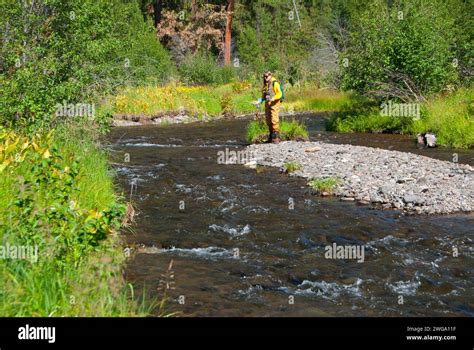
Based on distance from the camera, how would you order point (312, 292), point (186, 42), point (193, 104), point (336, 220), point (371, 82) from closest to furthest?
point (312, 292) → point (336, 220) → point (371, 82) → point (193, 104) → point (186, 42)

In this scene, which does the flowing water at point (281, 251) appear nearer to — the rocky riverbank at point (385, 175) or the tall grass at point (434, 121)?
the rocky riverbank at point (385, 175)

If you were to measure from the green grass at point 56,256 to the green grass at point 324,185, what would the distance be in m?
5.66

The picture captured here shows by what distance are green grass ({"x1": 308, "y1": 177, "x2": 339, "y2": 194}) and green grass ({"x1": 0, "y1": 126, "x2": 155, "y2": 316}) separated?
566 cm

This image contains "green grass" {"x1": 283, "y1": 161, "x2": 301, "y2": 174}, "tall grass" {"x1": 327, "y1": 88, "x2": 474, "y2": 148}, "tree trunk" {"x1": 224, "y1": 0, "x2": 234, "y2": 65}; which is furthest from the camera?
"tree trunk" {"x1": 224, "y1": 0, "x2": 234, "y2": 65}

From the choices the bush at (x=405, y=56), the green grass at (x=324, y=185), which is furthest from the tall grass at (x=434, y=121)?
the green grass at (x=324, y=185)

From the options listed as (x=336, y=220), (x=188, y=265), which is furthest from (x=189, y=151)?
(x=188, y=265)

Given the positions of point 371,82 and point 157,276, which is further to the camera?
point 371,82

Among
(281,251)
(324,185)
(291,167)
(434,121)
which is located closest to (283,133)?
(291,167)

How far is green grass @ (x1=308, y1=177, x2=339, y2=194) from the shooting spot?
13.4 metres

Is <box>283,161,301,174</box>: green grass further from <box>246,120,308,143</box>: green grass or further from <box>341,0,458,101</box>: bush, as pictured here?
<box>341,0,458,101</box>: bush

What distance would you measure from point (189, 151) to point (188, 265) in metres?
11.6

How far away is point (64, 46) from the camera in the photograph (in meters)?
13.3

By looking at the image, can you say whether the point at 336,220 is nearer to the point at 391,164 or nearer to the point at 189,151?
the point at 391,164

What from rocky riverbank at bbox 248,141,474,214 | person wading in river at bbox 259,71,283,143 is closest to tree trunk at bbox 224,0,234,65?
person wading in river at bbox 259,71,283,143
